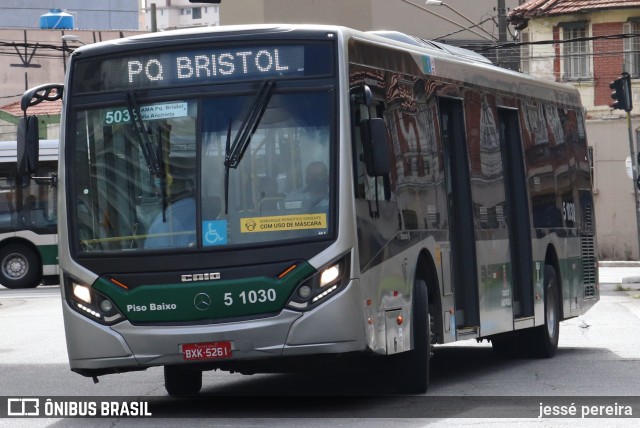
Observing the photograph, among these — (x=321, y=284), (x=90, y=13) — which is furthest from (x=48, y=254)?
(x=90, y=13)

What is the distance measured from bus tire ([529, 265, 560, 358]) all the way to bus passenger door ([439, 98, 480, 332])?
262cm

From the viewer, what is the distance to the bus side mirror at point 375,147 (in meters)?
11.1

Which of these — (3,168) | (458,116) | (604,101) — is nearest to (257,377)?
(458,116)

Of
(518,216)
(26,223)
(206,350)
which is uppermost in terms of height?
(518,216)

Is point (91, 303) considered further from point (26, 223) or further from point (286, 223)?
point (26, 223)

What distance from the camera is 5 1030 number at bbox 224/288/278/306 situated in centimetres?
1096

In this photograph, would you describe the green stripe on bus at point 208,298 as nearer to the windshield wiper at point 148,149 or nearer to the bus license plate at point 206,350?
the bus license plate at point 206,350

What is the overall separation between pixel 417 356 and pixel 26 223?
25912 mm

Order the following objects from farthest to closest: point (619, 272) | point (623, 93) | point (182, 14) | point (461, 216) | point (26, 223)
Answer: point (182, 14), point (619, 272), point (26, 223), point (623, 93), point (461, 216)

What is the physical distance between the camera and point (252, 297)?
1098 centimetres

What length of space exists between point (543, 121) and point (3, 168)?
871 inches

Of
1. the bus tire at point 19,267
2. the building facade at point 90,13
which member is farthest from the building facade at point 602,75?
the building facade at point 90,13

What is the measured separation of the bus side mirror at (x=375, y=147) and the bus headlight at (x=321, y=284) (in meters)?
0.65

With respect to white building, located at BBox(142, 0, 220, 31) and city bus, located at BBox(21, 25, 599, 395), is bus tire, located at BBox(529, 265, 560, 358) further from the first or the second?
white building, located at BBox(142, 0, 220, 31)
